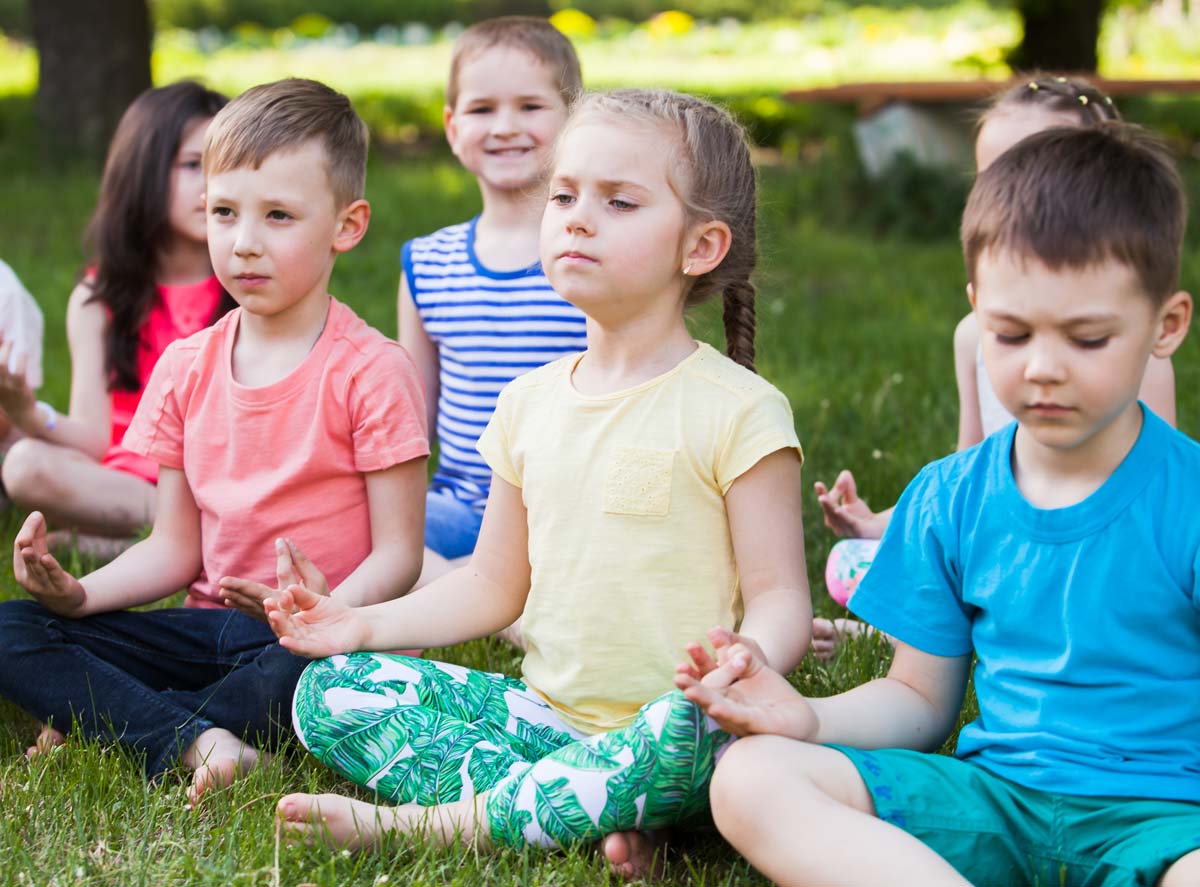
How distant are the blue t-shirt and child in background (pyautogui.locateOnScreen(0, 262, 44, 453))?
2.56 m

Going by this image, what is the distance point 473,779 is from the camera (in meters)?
2.56

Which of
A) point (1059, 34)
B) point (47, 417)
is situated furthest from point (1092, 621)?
point (1059, 34)

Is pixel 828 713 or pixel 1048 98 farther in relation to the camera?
pixel 1048 98

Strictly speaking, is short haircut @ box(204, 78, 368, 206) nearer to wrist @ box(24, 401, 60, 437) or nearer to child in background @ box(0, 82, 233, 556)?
child in background @ box(0, 82, 233, 556)

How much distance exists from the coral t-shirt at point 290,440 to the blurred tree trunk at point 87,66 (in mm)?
7660

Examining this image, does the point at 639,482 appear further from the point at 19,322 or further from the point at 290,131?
the point at 19,322

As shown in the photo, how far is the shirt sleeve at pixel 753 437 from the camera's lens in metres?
2.50

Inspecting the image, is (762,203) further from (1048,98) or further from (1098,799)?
(1098,799)

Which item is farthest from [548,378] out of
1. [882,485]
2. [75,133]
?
[75,133]

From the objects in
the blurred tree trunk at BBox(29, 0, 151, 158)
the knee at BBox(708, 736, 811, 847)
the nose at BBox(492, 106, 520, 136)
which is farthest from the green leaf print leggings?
the blurred tree trunk at BBox(29, 0, 151, 158)

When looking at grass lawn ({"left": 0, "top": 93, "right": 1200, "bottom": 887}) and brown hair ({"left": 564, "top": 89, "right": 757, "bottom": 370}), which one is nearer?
grass lawn ({"left": 0, "top": 93, "right": 1200, "bottom": 887})

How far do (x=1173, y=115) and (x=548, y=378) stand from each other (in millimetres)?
9682

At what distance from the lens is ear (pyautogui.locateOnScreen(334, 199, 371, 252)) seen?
10.1ft

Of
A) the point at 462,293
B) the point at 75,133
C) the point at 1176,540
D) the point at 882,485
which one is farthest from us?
the point at 75,133
